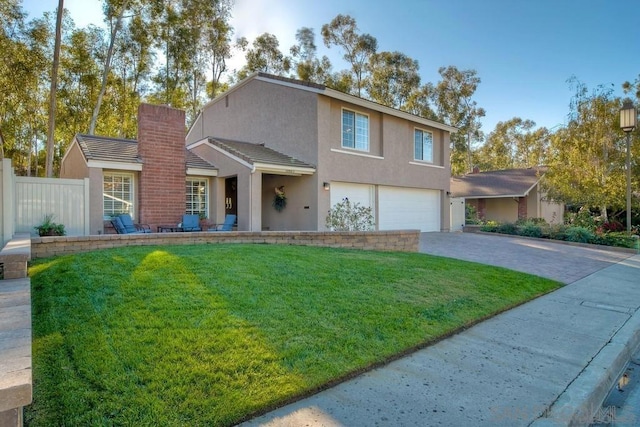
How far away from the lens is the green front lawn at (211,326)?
307 centimetres

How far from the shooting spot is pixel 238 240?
10.4 metres

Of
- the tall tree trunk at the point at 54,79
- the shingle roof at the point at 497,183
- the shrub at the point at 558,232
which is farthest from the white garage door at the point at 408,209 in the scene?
the tall tree trunk at the point at 54,79

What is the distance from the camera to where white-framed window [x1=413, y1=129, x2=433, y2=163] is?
→ 20.3 metres

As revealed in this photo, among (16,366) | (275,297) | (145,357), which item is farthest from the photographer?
(275,297)

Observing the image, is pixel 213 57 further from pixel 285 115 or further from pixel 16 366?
pixel 16 366

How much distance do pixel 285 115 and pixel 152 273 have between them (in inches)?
476

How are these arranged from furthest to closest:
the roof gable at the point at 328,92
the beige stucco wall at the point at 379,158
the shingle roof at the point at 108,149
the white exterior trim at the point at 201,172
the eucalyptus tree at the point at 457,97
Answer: the eucalyptus tree at the point at 457,97 < the beige stucco wall at the point at 379,158 < the roof gable at the point at 328,92 < the white exterior trim at the point at 201,172 < the shingle roof at the point at 108,149

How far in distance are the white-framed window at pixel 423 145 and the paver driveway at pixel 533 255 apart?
5.15 meters

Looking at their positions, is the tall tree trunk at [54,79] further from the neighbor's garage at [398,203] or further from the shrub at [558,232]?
the shrub at [558,232]

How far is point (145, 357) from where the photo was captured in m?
3.56

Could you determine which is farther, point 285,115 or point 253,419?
point 285,115

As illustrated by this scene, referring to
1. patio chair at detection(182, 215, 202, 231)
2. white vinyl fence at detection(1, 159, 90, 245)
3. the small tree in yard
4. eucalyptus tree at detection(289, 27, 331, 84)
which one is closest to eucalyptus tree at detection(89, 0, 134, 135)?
patio chair at detection(182, 215, 202, 231)

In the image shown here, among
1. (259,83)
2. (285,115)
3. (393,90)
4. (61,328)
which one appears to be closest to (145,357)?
(61,328)

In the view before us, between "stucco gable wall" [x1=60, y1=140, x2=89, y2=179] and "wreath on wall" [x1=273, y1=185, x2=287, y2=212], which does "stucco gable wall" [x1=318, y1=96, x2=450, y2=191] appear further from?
"stucco gable wall" [x1=60, y1=140, x2=89, y2=179]
